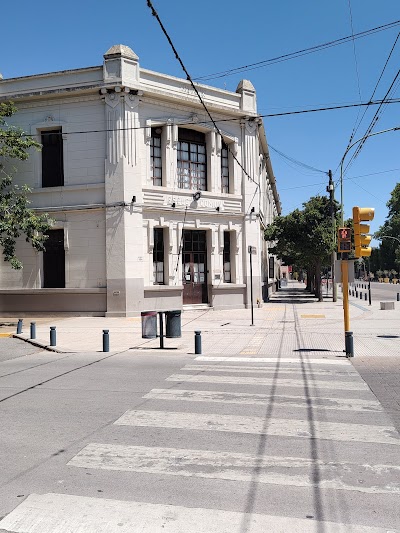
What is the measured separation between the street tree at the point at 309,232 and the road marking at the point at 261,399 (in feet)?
80.2

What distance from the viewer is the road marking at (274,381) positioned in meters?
8.71

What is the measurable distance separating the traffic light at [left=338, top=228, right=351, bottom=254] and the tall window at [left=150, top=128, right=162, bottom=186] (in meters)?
14.1

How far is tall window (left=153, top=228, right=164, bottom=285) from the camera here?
24.9 metres

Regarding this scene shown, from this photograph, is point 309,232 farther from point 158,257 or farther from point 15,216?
point 15,216

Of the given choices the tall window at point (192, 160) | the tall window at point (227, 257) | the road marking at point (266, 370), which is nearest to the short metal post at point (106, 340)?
the road marking at point (266, 370)

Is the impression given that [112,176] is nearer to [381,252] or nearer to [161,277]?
[161,277]

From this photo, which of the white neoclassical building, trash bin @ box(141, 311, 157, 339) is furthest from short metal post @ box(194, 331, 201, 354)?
the white neoclassical building

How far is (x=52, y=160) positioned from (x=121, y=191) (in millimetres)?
4463

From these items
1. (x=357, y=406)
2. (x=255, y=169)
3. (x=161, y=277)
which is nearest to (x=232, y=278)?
(x=161, y=277)

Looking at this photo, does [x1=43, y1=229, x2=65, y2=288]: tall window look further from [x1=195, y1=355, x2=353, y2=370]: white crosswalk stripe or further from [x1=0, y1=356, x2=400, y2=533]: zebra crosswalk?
[x1=0, y1=356, x2=400, y2=533]: zebra crosswalk

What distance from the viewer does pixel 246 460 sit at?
5164 millimetres

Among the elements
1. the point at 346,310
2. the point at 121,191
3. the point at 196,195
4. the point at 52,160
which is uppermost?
the point at 52,160

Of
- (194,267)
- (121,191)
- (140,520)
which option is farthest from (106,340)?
(194,267)

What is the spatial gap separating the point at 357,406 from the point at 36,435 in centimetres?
461
